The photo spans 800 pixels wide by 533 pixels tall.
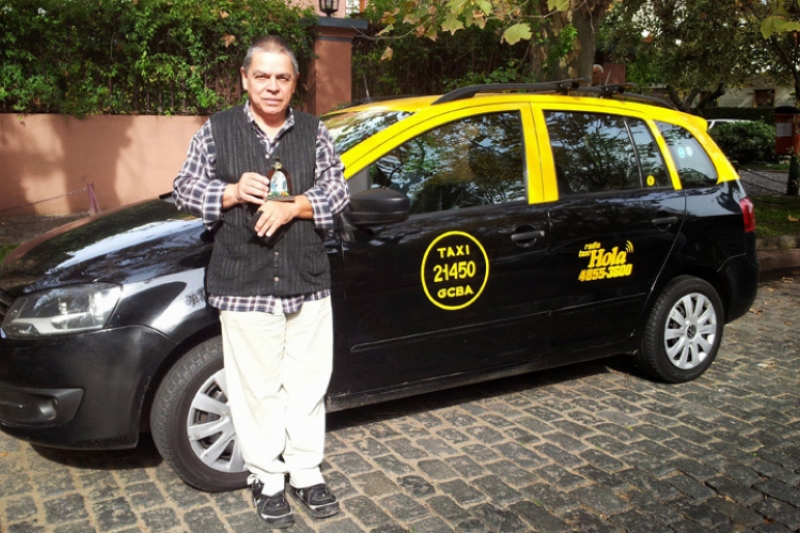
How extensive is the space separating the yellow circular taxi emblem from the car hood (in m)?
1.06

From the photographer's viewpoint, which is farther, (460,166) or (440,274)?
(460,166)

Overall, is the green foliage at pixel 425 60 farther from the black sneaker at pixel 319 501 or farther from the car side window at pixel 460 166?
the black sneaker at pixel 319 501

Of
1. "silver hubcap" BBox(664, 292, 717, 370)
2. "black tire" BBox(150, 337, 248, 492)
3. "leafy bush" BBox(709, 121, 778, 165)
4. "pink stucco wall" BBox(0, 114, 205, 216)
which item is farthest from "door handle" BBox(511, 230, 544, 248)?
"leafy bush" BBox(709, 121, 778, 165)

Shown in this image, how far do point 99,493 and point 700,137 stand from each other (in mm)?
3955

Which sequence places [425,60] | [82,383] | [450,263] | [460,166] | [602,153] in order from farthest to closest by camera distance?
[425,60] < [602,153] < [460,166] < [450,263] < [82,383]

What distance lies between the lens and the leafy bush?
22578 mm

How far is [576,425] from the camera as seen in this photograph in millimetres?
4363

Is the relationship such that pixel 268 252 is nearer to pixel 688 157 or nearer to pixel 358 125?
pixel 358 125

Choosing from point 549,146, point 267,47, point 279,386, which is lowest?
point 279,386

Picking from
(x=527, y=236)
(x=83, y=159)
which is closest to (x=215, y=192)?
(x=527, y=236)

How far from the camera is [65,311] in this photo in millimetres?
3279

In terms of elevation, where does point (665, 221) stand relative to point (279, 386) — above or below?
above

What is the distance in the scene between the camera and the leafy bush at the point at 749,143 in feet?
74.1

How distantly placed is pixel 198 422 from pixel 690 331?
309 cm
